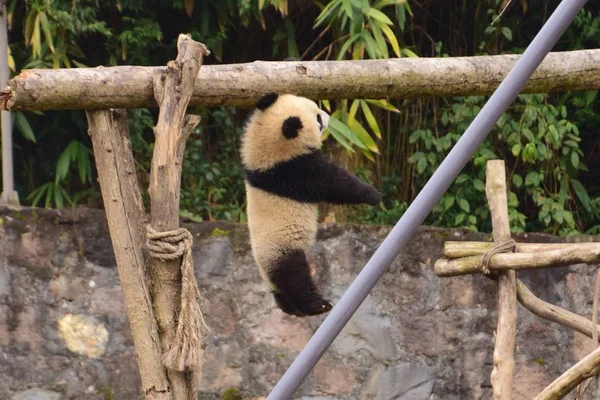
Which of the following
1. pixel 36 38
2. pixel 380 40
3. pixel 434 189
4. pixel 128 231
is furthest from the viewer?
pixel 36 38

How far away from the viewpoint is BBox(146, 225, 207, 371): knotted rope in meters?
2.29

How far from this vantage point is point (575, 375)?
2506 mm

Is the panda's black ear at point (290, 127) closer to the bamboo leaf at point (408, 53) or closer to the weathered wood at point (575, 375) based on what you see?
the weathered wood at point (575, 375)

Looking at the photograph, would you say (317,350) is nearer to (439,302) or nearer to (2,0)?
(439,302)

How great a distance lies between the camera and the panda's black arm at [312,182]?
267 centimetres

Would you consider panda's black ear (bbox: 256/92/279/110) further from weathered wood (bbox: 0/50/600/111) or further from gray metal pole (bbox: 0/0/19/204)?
gray metal pole (bbox: 0/0/19/204)

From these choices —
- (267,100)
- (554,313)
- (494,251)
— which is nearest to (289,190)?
(267,100)

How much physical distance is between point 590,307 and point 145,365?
2.65 meters

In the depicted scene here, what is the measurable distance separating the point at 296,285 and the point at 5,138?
7.58 feet

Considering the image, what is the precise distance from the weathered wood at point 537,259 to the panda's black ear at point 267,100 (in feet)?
2.72

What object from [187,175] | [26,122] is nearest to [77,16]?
[26,122]

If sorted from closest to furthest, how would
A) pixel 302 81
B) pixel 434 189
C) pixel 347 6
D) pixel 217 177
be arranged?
pixel 434 189
pixel 302 81
pixel 347 6
pixel 217 177

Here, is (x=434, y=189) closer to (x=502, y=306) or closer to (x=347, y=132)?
(x=502, y=306)

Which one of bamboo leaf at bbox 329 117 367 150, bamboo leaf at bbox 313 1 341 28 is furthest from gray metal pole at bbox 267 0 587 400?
bamboo leaf at bbox 313 1 341 28
